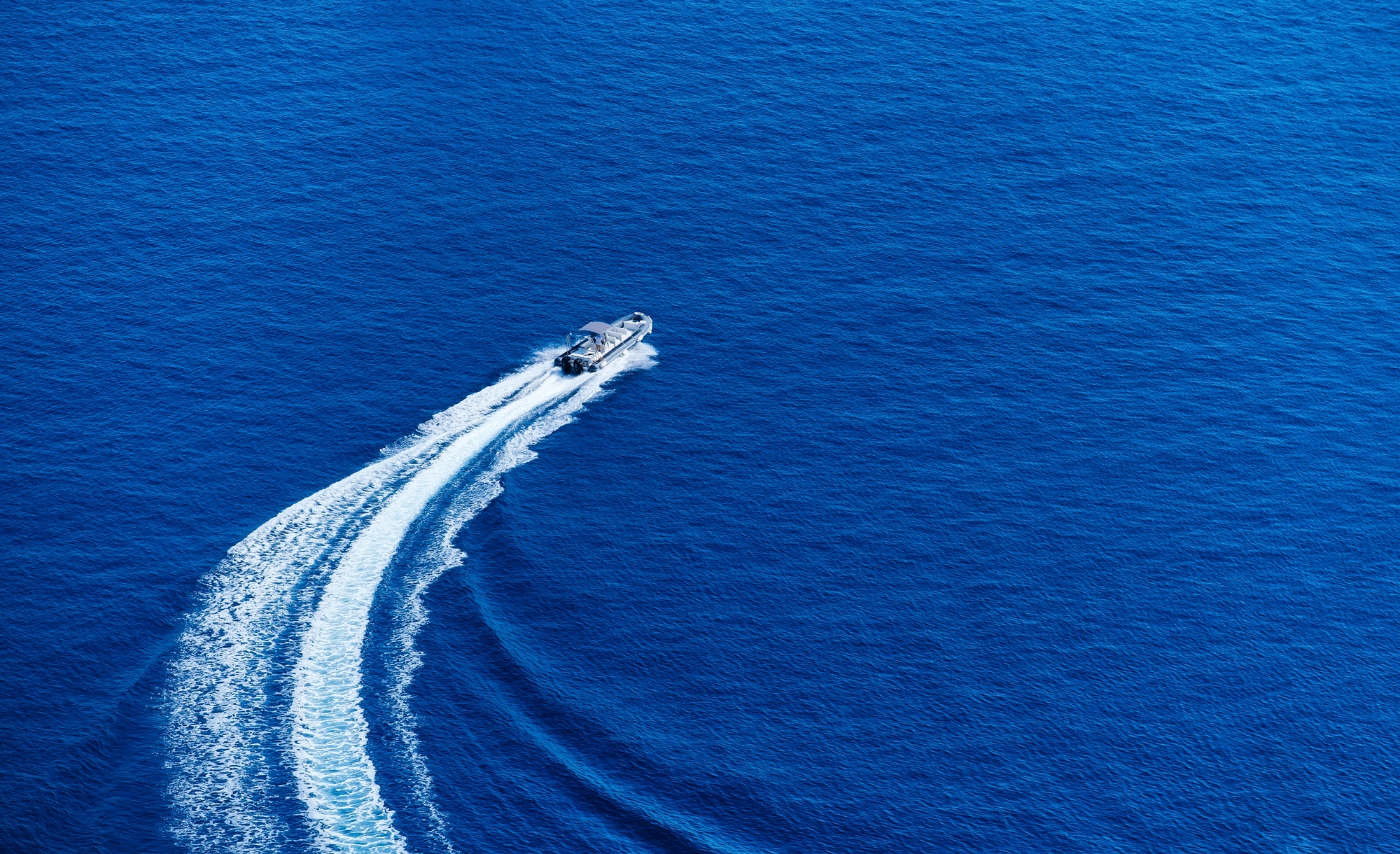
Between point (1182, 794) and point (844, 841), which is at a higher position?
point (1182, 794)

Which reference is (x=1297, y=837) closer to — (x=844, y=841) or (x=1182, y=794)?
(x=1182, y=794)

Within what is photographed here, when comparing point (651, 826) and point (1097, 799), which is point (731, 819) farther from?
point (1097, 799)

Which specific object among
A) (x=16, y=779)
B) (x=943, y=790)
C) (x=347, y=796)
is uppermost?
(x=943, y=790)

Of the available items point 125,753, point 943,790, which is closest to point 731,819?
point 943,790

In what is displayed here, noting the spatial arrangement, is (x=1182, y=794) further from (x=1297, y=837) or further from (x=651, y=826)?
(x=651, y=826)

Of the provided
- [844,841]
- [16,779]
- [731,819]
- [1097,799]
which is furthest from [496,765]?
[1097,799]

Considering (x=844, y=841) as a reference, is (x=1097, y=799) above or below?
above

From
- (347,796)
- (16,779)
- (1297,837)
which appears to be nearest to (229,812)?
(347,796)
